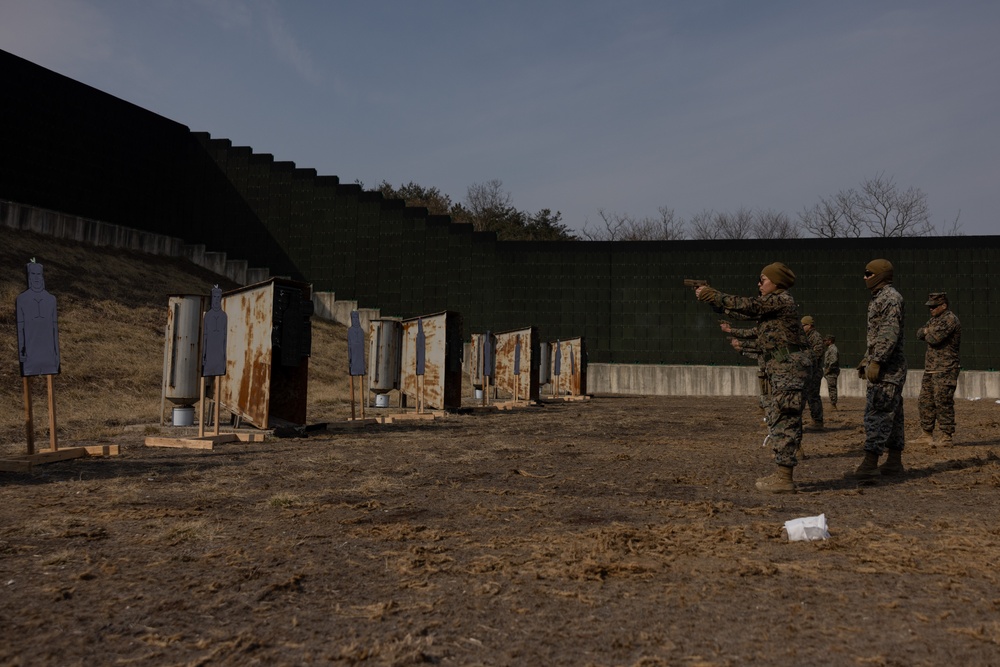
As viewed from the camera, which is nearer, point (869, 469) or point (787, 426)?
point (787, 426)

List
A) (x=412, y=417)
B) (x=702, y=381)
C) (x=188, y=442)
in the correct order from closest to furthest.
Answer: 1. (x=188, y=442)
2. (x=412, y=417)
3. (x=702, y=381)

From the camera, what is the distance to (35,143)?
26.0m

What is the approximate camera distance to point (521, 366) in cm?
2184

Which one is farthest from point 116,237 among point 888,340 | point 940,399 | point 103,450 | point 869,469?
point 869,469

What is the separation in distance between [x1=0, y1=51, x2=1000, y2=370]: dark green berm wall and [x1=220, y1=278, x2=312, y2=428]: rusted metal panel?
1934cm

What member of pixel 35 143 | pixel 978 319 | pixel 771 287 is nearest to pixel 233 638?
pixel 771 287

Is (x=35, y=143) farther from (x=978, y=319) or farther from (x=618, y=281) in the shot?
(x=978, y=319)

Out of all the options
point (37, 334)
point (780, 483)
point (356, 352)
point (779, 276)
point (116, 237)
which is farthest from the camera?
point (116, 237)

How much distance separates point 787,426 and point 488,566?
11.9 feet

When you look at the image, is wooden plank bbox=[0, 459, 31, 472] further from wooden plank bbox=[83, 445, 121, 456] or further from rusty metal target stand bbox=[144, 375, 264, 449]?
rusty metal target stand bbox=[144, 375, 264, 449]

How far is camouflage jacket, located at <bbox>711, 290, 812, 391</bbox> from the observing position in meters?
6.70

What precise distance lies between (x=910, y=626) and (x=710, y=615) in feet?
2.63

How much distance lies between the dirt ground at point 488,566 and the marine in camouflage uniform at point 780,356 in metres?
0.36

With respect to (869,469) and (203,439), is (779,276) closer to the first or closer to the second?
(869,469)
